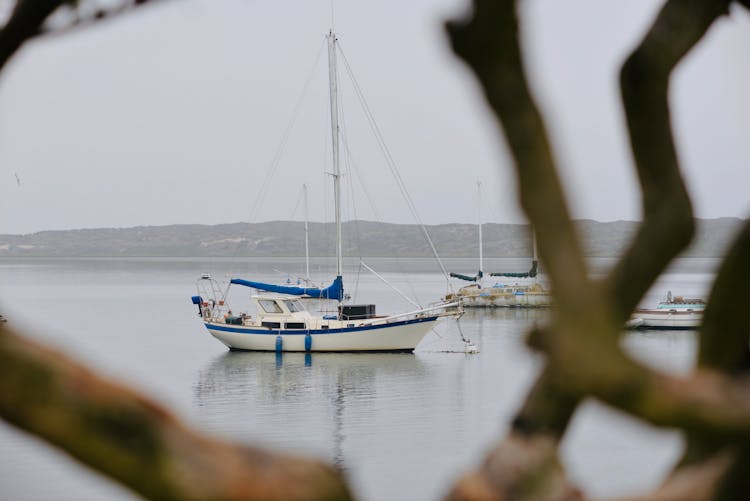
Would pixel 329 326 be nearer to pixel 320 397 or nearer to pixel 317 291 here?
pixel 317 291

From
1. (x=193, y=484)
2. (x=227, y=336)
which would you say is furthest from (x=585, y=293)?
(x=227, y=336)

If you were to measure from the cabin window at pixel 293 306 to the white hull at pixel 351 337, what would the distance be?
0.87 m

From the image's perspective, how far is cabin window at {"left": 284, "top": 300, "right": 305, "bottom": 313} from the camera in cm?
3701

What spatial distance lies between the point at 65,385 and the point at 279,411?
25.1 m

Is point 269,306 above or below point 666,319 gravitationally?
above

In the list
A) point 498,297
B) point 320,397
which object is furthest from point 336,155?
point 498,297

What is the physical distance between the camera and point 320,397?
28.6 metres

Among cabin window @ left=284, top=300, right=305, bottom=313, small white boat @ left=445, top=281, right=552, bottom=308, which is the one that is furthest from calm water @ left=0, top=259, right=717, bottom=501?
small white boat @ left=445, top=281, right=552, bottom=308

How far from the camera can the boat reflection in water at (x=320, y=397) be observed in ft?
76.1

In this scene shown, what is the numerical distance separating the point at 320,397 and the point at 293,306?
30.2 feet

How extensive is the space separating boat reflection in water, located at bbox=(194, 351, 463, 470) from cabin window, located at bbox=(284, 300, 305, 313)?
5.22 ft

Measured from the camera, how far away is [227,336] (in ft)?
127

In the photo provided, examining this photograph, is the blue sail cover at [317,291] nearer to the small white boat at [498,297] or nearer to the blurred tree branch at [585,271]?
the small white boat at [498,297]

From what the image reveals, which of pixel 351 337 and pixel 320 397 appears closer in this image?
pixel 320 397
